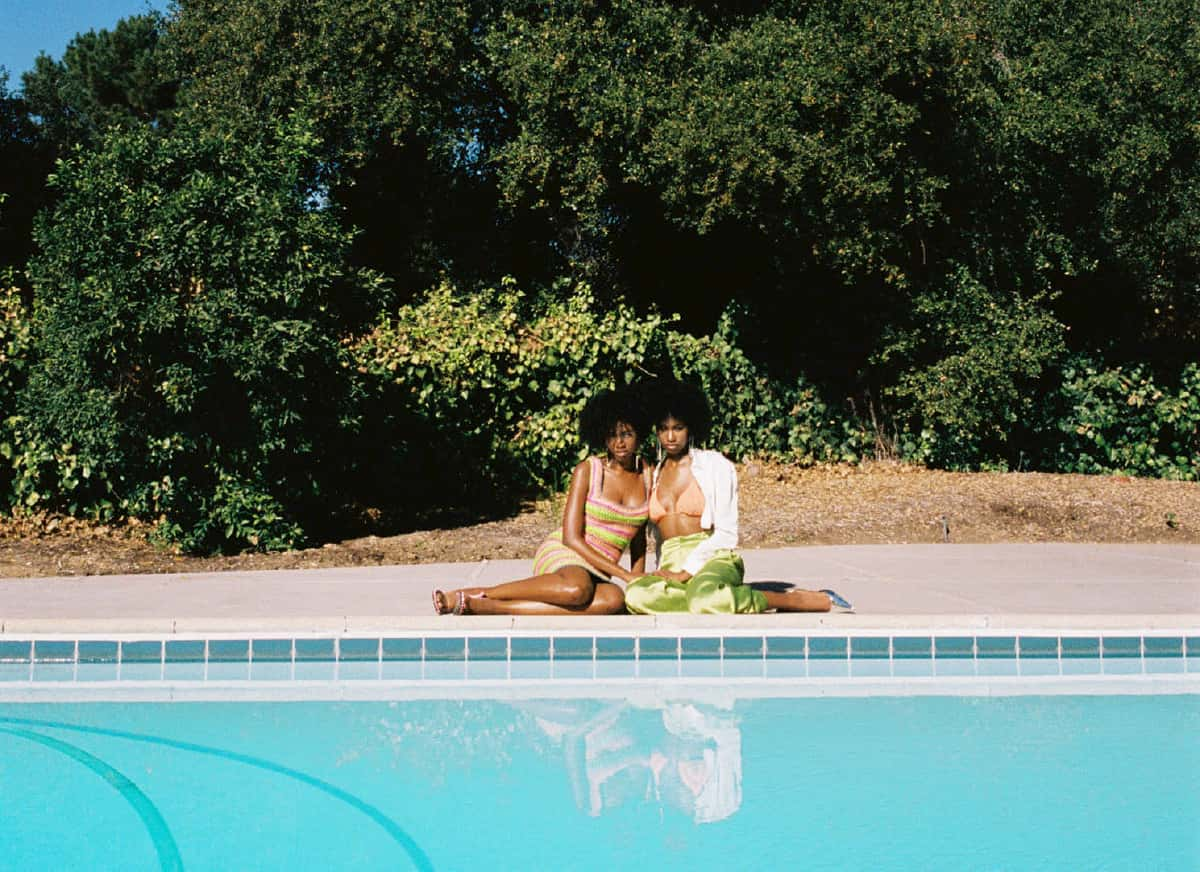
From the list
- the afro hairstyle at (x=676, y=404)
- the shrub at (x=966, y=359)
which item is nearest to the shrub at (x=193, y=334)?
the afro hairstyle at (x=676, y=404)

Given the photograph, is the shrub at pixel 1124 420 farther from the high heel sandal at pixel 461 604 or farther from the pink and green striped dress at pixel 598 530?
the high heel sandal at pixel 461 604

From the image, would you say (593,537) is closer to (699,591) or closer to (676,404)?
(699,591)

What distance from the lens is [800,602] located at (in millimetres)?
6430

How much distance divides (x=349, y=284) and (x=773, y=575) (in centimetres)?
445

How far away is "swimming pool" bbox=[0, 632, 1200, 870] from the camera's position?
4027 millimetres

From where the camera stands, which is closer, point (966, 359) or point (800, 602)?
point (800, 602)

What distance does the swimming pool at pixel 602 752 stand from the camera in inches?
159

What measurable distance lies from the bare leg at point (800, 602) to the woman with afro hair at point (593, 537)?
0.75m

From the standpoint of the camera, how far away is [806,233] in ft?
43.5

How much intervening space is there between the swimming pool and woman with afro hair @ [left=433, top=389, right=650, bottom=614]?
0.83ft

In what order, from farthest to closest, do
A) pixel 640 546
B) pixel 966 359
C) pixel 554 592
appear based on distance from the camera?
pixel 966 359 → pixel 640 546 → pixel 554 592

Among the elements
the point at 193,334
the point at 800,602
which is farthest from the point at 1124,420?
the point at 193,334

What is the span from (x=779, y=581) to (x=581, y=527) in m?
2.23

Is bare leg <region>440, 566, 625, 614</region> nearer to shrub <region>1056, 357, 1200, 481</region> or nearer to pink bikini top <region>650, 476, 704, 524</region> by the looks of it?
pink bikini top <region>650, 476, 704, 524</region>
